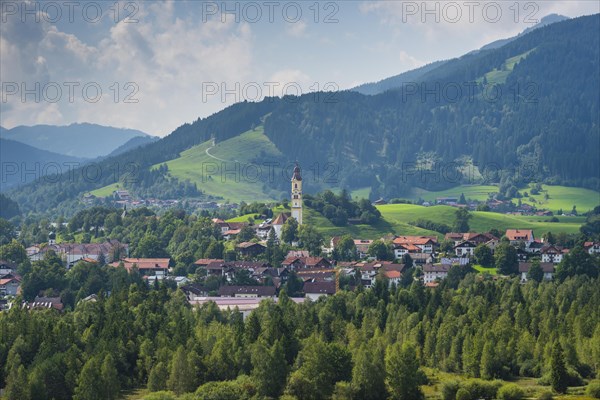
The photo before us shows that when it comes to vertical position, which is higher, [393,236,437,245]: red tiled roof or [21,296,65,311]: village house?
[393,236,437,245]: red tiled roof

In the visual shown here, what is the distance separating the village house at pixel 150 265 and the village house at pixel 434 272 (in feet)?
A: 96.9

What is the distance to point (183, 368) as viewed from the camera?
2798 inches

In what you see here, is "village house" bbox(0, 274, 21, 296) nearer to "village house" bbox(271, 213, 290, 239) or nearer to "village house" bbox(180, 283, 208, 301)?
"village house" bbox(180, 283, 208, 301)

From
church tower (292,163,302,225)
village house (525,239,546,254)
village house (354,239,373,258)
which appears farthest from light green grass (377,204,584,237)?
village house (525,239,546,254)

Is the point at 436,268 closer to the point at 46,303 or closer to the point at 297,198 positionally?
the point at 297,198

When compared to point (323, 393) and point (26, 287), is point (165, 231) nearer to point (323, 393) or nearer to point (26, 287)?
point (26, 287)

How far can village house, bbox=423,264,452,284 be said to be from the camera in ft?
390

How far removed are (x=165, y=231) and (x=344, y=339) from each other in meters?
66.2

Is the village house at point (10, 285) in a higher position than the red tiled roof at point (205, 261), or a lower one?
lower

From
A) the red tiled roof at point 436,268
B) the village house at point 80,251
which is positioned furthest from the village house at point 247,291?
the village house at point 80,251

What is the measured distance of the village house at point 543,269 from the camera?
383 feet

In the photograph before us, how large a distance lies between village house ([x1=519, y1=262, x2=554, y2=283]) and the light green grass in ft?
124

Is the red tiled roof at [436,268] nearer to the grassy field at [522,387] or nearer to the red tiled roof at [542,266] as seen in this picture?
the red tiled roof at [542,266]

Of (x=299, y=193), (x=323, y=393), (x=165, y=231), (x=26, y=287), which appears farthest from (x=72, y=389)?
(x=299, y=193)
